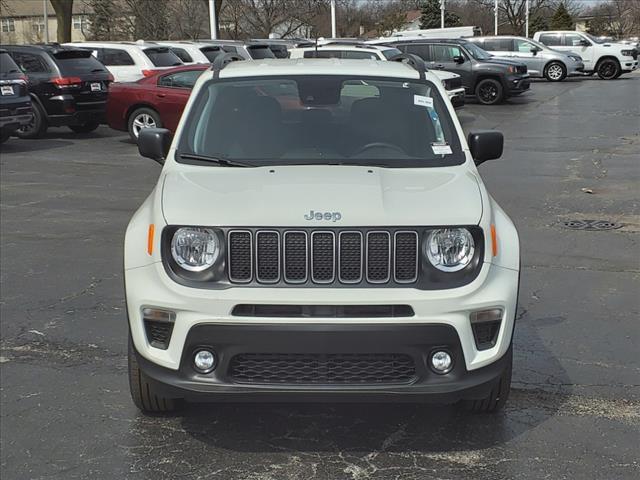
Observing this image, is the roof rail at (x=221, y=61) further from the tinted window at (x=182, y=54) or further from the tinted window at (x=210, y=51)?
the tinted window at (x=210, y=51)

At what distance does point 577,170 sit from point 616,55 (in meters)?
23.7

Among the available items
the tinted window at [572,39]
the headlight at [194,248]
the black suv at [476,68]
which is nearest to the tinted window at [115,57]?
the black suv at [476,68]

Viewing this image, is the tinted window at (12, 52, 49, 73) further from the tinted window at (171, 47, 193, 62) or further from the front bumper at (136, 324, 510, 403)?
the front bumper at (136, 324, 510, 403)

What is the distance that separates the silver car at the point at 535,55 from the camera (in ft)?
108

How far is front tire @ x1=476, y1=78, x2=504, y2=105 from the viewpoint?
25047mm

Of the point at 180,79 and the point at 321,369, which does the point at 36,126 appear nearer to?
the point at 180,79

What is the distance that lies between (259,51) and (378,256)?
63.8 ft

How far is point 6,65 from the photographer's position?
1595cm

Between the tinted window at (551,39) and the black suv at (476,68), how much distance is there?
39.4ft

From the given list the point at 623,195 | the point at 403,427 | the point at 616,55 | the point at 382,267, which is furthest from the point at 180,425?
the point at 616,55

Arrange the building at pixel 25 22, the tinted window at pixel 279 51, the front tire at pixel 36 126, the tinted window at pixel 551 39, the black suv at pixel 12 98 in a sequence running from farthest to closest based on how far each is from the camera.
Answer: the building at pixel 25 22 < the tinted window at pixel 551 39 < the tinted window at pixel 279 51 < the front tire at pixel 36 126 < the black suv at pixel 12 98

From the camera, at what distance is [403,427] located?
14.6 feet

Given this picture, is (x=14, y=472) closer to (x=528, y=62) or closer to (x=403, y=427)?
(x=403, y=427)

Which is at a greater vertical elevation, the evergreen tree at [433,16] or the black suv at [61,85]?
the evergreen tree at [433,16]
